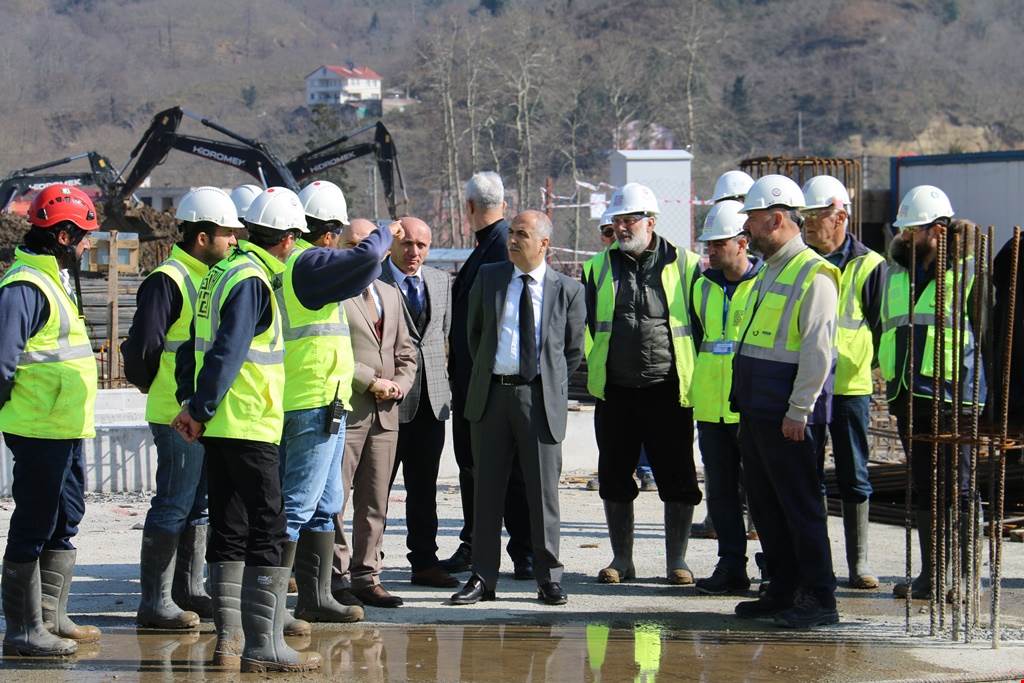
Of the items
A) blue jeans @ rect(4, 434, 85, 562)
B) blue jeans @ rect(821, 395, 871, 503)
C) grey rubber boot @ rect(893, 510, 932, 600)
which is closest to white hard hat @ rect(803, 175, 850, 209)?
blue jeans @ rect(821, 395, 871, 503)

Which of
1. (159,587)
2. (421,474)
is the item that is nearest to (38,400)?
(159,587)

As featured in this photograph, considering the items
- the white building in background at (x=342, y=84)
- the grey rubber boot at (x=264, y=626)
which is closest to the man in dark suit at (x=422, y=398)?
the grey rubber boot at (x=264, y=626)

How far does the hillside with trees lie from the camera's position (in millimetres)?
83188

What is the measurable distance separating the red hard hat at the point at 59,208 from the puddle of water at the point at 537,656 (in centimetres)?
200

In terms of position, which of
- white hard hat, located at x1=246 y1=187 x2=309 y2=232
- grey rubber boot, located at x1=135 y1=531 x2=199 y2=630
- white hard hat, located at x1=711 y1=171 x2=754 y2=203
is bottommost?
grey rubber boot, located at x1=135 y1=531 x2=199 y2=630

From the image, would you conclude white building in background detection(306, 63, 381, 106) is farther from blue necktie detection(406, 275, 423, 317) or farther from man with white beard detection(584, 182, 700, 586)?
man with white beard detection(584, 182, 700, 586)

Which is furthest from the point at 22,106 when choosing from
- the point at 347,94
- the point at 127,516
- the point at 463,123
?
the point at 127,516

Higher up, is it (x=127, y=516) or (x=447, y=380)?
(x=447, y=380)

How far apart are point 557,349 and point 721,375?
1.04m

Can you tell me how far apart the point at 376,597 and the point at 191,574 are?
98cm

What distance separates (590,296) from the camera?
351 inches

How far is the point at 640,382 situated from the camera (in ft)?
28.3

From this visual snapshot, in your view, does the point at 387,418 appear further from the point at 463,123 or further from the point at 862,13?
the point at 862,13

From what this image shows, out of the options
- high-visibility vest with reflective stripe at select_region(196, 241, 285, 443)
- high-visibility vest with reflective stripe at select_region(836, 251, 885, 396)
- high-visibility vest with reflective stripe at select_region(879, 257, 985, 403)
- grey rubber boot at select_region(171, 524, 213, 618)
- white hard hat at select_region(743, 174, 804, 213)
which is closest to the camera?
high-visibility vest with reflective stripe at select_region(196, 241, 285, 443)
